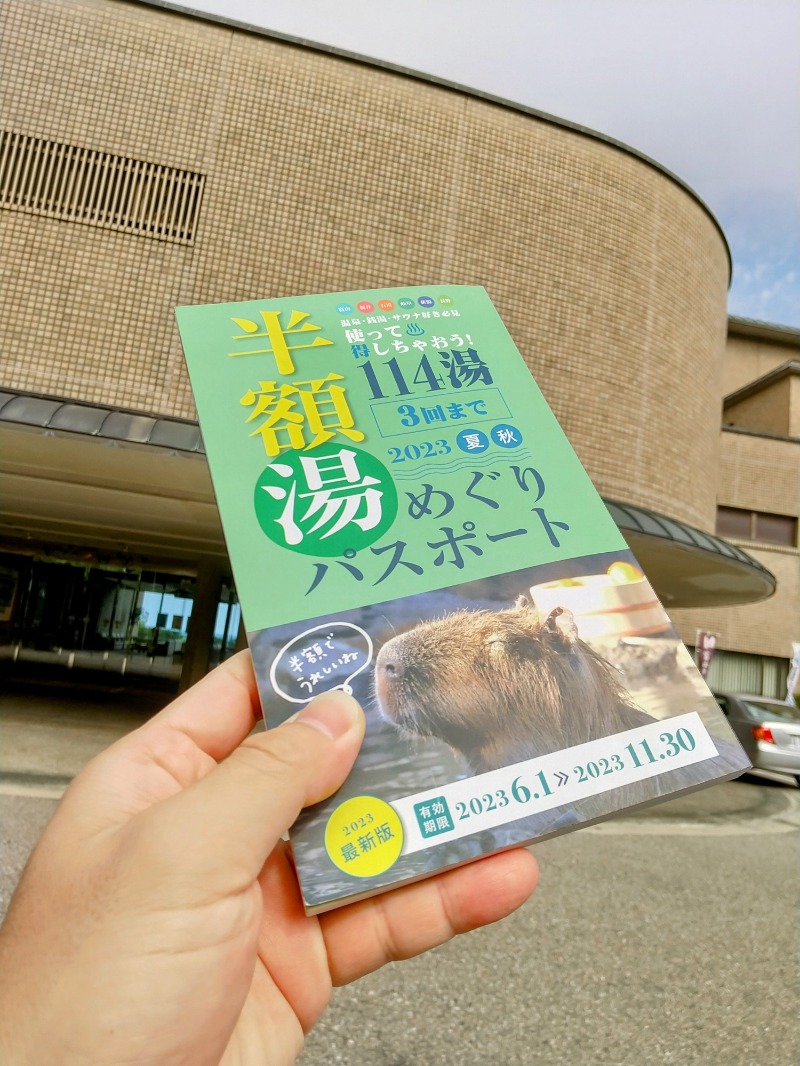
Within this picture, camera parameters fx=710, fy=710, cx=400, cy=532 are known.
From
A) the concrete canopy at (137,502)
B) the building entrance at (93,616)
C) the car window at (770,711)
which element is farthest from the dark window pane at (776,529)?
the building entrance at (93,616)

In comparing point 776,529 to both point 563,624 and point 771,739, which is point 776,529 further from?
point 563,624

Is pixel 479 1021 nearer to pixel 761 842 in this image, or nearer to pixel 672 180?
pixel 761 842

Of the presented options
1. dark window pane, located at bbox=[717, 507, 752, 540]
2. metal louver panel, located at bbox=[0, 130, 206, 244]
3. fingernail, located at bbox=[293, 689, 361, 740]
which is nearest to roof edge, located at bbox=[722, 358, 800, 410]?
dark window pane, located at bbox=[717, 507, 752, 540]

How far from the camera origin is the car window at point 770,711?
10850 millimetres

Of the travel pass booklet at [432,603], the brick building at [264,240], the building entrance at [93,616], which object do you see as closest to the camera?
the travel pass booklet at [432,603]

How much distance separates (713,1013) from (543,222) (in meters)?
9.92

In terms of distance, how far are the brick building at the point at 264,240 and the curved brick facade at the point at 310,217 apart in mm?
29

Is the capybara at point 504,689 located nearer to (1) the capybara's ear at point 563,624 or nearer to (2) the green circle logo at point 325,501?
(1) the capybara's ear at point 563,624

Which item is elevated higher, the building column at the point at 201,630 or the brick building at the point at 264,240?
the brick building at the point at 264,240

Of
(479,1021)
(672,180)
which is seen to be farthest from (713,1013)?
(672,180)

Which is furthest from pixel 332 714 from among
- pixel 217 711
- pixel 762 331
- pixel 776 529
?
pixel 762 331

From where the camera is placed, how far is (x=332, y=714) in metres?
1.07

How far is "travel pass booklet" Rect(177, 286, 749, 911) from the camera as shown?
40.6 inches

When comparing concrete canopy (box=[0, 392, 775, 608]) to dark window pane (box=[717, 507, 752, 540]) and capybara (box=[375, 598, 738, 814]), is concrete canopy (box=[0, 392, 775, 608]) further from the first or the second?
dark window pane (box=[717, 507, 752, 540])
